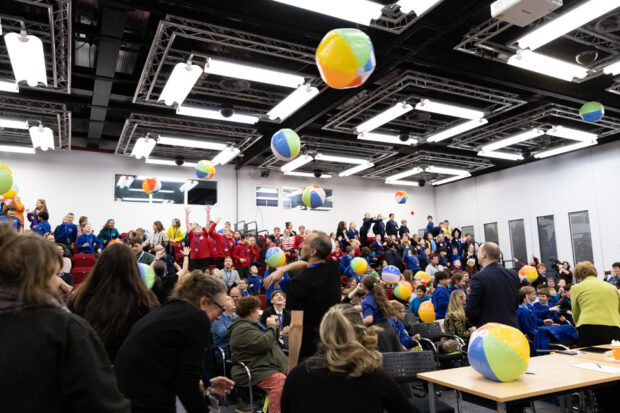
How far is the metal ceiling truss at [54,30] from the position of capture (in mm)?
5793

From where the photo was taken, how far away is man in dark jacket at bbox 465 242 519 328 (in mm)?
3766

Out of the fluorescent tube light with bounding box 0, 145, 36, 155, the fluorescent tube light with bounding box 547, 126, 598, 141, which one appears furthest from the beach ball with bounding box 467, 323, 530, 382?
the fluorescent tube light with bounding box 0, 145, 36, 155

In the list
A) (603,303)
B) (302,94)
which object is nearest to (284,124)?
(302,94)

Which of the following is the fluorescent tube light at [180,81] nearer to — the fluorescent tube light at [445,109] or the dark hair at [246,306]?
the dark hair at [246,306]

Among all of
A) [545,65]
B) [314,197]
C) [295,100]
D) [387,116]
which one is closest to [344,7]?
[295,100]

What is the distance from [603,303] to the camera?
4406 mm

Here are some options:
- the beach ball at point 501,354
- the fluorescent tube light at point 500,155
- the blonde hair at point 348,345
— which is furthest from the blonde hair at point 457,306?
the fluorescent tube light at point 500,155

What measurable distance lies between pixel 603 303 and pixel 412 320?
9.50ft

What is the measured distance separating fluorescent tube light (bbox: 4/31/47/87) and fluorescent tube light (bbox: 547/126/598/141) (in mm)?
10920

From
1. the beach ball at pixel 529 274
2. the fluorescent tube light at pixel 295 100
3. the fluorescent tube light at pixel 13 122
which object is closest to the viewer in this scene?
the fluorescent tube light at pixel 295 100

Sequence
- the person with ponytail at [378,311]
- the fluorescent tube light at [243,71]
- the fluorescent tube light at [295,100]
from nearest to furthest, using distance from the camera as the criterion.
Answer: the person with ponytail at [378,311]
the fluorescent tube light at [243,71]
the fluorescent tube light at [295,100]

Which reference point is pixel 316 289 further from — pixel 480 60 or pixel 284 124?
pixel 284 124

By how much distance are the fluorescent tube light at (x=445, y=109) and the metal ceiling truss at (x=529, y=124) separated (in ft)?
5.31

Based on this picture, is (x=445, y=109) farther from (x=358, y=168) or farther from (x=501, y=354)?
(x=501, y=354)
